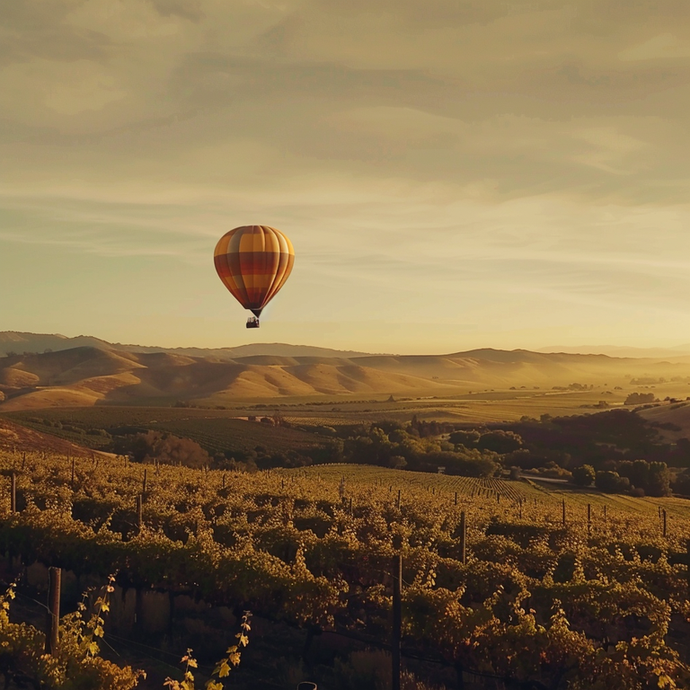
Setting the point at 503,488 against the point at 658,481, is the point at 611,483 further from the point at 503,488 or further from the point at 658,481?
the point at 503,488

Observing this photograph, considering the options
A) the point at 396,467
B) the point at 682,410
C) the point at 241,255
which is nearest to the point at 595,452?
the point at 682,410

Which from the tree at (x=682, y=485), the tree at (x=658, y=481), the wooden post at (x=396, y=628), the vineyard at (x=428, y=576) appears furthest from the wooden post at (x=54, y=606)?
the tree at (x=682, y=485)

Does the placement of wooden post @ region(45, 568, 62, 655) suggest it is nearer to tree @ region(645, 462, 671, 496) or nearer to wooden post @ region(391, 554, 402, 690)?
wooden post @ region(391, 554, 402, 690)

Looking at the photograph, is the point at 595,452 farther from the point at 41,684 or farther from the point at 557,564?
the point at 41,684

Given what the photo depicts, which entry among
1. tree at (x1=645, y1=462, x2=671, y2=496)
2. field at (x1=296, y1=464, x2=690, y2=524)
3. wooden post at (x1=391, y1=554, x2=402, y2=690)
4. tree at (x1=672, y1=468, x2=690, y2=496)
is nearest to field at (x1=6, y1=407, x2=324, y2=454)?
field at (x1=296, y1=464, x2=690, y2=524)

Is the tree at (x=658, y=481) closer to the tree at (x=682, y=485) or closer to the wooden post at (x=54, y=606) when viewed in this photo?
the tree at (x=682, y=485)
